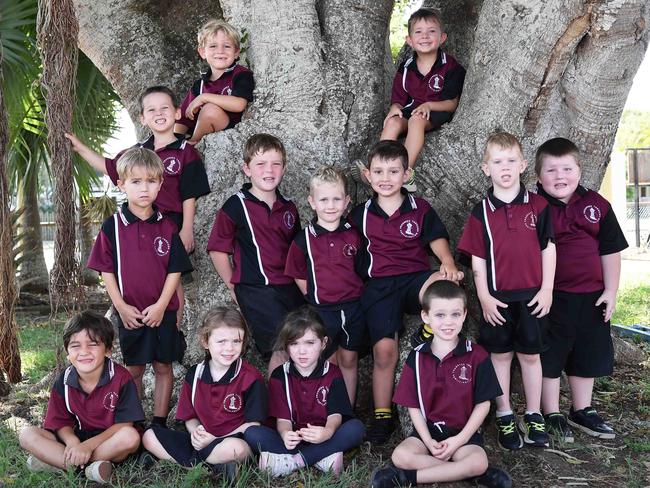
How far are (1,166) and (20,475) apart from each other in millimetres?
2336

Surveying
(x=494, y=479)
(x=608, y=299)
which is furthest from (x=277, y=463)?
(x=608, y=299)

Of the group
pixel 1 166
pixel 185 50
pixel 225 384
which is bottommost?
pixel 225 384

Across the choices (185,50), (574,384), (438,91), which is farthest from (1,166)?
(574,384)

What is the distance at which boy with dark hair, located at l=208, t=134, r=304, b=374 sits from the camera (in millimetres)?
4445

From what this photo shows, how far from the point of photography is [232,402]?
3.98m

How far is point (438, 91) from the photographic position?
507 centimetres

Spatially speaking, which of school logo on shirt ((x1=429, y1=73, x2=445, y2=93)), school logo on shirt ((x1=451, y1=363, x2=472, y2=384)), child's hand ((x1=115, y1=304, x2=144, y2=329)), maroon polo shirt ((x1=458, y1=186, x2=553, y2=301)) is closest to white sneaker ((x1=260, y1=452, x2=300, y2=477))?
school logo on shirt ((x1=451, y1=363, x2=472, y2=384))

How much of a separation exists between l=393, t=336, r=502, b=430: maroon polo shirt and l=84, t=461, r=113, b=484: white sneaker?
1.49m

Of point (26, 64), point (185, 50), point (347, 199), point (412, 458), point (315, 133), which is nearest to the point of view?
point (412, 458)

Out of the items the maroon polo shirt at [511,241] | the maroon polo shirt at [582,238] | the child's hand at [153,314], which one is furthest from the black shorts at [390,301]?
the child's hand at [153,314]

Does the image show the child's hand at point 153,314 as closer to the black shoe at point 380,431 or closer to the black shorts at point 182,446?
the black shorts at point 182,446

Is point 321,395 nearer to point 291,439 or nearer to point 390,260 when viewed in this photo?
point 291,439

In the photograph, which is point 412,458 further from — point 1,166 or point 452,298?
point 1,166

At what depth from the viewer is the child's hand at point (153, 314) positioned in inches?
166
